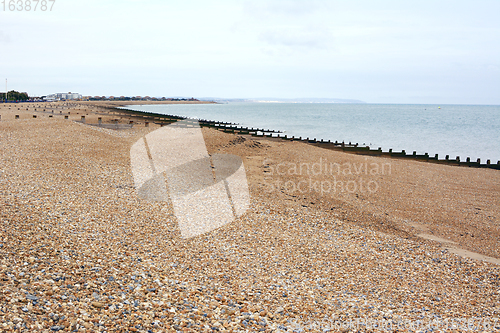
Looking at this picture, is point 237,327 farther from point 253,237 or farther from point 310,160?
point 310,160

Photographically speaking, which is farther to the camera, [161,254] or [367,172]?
[367,172]

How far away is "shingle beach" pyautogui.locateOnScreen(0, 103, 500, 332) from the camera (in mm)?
5965

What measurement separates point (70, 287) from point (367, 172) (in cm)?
1690

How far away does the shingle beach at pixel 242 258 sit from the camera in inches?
235

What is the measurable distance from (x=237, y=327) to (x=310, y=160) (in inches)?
676

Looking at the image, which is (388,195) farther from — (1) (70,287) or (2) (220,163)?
(1) (70,287)

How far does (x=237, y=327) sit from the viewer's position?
5887 mm

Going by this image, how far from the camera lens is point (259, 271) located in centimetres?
810

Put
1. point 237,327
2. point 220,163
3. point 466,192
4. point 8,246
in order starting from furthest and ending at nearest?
point 220,163 → point 466,192 → point 8,246 → point 237,327

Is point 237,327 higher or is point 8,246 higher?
point 8,246

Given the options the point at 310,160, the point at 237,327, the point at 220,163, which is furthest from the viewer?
the point at 310,160

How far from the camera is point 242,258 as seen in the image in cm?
866

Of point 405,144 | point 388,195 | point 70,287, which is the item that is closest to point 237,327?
point 70,287

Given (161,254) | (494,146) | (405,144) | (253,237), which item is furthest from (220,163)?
(494,146)
